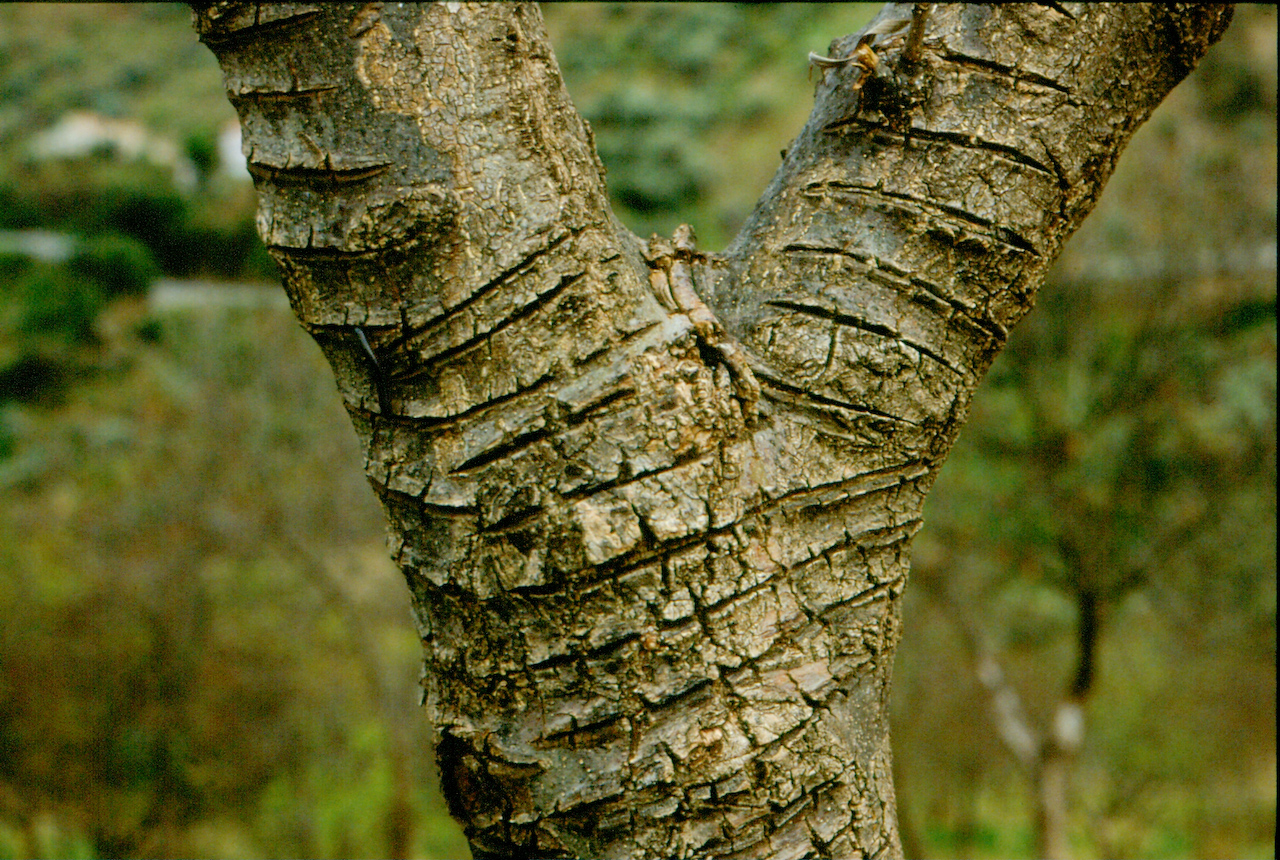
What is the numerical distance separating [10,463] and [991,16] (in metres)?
11.0

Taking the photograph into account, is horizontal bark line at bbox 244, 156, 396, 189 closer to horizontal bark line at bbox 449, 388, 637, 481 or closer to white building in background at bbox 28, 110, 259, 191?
horizontal bark line at bbox 449, 388, 637, 481

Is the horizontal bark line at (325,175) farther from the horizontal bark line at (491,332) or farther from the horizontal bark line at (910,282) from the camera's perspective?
the horizontal bark line at (910,282)

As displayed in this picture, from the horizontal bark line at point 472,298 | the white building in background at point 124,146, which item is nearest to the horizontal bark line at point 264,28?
the horizontal bark line at point 472,298

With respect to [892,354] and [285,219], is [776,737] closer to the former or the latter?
[892,354]

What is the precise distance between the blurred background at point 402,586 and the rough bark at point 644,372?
3403mm

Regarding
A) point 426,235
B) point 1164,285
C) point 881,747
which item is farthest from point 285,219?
point 1164,285

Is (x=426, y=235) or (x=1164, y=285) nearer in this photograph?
(x=426, y=235)

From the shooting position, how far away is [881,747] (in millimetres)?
984

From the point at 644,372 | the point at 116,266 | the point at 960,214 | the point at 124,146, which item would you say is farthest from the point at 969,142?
the point at 124,146

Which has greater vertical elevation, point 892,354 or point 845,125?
→ point 845,125

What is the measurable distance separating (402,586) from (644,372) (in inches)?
332

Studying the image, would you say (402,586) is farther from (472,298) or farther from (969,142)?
(969,142)

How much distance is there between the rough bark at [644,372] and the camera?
32.8 inches

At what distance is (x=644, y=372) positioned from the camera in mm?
867
